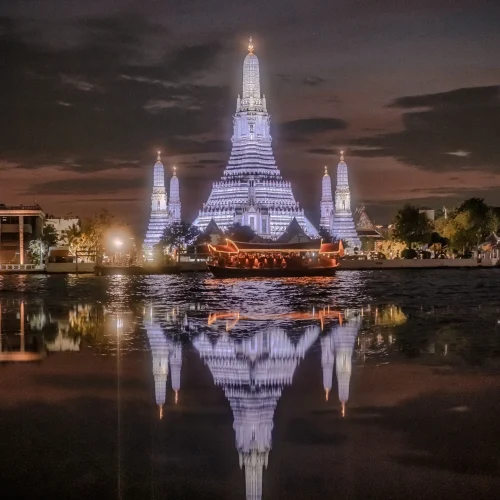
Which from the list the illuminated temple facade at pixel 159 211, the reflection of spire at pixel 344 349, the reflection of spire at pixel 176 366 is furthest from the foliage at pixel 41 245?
the reflection of spire at pixel 176 366

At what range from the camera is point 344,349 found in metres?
14.0

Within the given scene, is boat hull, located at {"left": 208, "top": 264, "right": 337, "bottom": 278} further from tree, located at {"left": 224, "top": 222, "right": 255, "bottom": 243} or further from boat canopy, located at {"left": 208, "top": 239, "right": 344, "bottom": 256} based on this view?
tree, located at {"left": 224, "top": 222, "right": 255, "bottom": 243}

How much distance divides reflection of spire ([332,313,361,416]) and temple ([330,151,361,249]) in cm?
7492

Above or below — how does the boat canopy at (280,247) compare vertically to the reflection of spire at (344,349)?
above

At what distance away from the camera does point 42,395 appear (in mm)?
9836

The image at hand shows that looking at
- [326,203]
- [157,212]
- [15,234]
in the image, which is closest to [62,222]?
[157,212]

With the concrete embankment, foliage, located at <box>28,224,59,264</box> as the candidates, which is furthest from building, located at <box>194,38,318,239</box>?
foliage, located at <box>28,224,59,264</box>

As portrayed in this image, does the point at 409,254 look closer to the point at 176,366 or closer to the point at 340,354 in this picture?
the point at 340,354

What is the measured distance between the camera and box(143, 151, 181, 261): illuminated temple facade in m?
94.6

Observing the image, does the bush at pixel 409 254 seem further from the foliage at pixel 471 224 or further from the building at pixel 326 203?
the building at pixel 326 203

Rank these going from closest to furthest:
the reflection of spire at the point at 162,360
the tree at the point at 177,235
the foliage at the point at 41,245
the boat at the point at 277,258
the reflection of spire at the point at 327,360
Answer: the reflection of spire at the point at 162,360 → the reflection of spire at the point at 327,360 → the boat at the point at 277,258 → the foliage at the point at 41,245 → the tree at the point at 177,235

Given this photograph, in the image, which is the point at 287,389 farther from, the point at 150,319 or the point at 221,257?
the point at 221,257

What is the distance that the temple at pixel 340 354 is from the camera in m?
10.3

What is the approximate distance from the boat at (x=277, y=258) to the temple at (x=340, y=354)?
42.7m
